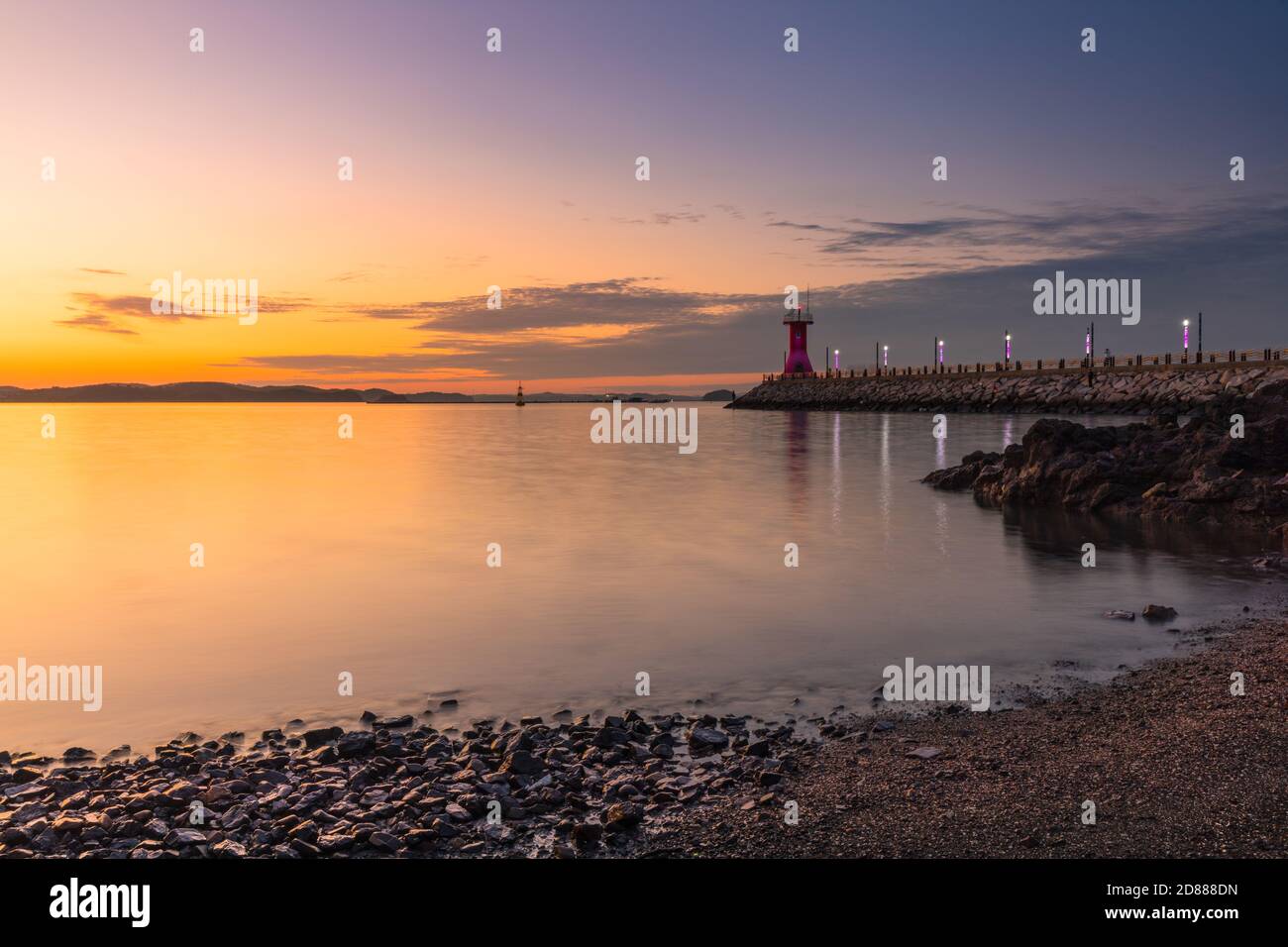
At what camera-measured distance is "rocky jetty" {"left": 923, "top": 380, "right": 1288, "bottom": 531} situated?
23.2m

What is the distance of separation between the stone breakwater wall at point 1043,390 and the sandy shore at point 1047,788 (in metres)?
49.1

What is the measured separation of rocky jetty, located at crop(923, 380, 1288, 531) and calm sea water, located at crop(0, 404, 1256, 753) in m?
1.86

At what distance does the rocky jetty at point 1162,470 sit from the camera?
913 inches

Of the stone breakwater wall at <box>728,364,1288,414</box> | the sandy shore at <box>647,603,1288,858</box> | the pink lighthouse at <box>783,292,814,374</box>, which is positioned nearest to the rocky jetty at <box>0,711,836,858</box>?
the sandy shore at <box>647,603,1288,858</box>

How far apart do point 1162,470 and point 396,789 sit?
26192 millimetres

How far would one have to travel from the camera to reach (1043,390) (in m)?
101

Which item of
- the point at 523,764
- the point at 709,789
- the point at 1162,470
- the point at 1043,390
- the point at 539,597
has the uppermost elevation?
the point at 1043,390

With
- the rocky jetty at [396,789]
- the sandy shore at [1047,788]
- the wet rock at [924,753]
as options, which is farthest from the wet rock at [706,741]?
the wet rock at [924,753]

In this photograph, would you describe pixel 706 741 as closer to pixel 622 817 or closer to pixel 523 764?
pixel 523 764

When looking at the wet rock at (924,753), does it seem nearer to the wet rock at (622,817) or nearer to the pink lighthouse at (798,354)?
the wet rock at (622,817)

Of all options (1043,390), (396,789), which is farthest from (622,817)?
(1043,390)

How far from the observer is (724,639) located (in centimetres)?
1323

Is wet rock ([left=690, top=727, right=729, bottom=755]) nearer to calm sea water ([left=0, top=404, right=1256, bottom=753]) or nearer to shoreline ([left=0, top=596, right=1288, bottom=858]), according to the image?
shoreline ([left=0, top=596, right=1288, bottom=858])
